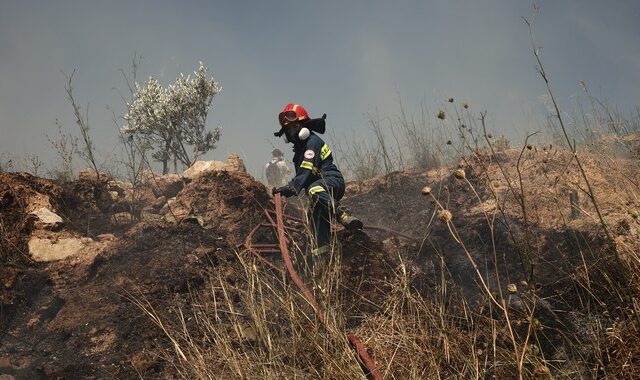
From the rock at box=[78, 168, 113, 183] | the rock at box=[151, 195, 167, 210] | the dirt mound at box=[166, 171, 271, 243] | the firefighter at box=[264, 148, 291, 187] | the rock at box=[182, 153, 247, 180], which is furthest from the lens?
the firefighter at box=[264, 148, 291, 187]

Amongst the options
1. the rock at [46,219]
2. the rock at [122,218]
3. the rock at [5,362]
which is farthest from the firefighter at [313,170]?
the rock at [122,218]

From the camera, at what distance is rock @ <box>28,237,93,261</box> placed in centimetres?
490

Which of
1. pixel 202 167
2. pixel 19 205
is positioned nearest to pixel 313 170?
pixel 19 205

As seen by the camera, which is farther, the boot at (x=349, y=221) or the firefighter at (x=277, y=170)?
the firefighter at (x=277, y=170)

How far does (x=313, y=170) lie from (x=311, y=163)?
0.37 ft

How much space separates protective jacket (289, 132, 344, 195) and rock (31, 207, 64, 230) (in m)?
3.51

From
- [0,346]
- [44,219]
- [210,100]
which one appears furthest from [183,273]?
[210,100]

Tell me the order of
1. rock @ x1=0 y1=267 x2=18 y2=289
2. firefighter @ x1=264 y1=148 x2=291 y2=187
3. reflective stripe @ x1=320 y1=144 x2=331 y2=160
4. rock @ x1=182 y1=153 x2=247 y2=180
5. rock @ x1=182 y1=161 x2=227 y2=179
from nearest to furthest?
rock @ x1=0 y1=267 x2=18 y2=289
reflective stripe @ x1=320 y1=144 x2=331 y2=160
rock @ x1=182 y1=153 x2=247 y2=180
rock @ x1=182 y1=161 x2=227 y2=179
firefighter @ x1=264 y1=148 x2=291 y2=187

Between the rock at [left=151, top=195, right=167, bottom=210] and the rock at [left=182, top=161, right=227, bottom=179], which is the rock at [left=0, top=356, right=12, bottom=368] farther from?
the rock at [left=182, top=161, right=227, bottom=179]

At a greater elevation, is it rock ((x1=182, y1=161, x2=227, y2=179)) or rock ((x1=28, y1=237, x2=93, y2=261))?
rock ((x1=182, y1=161, x2=227, y2=179))

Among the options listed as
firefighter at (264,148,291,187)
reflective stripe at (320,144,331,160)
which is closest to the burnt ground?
reflective stripe at (320,144,331,160)

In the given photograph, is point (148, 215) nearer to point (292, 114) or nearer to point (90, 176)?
point (90, 176)

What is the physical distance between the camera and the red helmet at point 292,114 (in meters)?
4.38

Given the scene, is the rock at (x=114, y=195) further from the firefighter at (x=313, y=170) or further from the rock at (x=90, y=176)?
the firefighter at (x=313, y=170)
